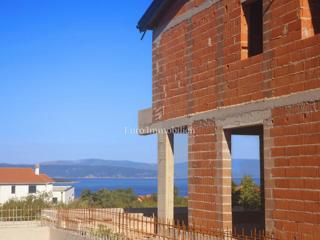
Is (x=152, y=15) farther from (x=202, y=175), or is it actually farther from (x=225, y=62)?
(x=202, y=175)

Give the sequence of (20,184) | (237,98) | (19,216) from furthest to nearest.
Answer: (20,184)
(19,216)
(237,98)

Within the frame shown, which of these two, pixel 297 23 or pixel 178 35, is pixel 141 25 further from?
pixel 297 23

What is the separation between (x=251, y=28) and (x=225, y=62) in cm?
118

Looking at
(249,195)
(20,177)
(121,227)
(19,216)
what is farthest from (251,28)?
(20,177)

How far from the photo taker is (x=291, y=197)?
9.56m

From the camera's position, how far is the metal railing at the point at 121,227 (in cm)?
1077

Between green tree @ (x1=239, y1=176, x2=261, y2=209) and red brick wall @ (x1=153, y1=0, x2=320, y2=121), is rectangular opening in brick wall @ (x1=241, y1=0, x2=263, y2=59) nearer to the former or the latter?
red brick wall @ (x1=153, y1=0, x2=320, y2=121)

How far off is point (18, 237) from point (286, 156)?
1100 cm

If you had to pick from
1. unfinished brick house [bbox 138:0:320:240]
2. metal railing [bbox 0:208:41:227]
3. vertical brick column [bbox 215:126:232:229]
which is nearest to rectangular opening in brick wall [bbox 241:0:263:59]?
unfinished brick house [bbox 138:0:320:240]

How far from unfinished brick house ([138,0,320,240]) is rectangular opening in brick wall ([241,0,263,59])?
22 mm

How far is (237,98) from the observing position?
36.6 ft

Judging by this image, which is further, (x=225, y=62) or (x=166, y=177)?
(x=166, y=177)

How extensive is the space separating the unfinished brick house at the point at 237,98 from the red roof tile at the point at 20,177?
60.3 m

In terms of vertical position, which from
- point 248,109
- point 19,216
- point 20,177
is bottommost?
point 19,216
